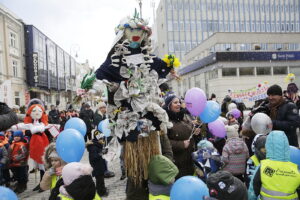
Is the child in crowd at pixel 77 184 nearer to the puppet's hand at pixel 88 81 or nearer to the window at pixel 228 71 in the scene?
the puppet's hand at pixel 88 81

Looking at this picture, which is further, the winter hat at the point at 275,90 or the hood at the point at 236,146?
the hood at the point at 236,146

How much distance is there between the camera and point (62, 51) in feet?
131

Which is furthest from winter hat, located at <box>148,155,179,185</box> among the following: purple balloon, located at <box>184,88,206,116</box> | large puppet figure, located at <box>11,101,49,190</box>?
large puppet figure, located at <box>11,101,49,190</box>

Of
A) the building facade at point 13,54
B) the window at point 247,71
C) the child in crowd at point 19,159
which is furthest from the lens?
the window at point 247,71

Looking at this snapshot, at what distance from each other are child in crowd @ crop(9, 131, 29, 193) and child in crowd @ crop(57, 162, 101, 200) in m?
3.33

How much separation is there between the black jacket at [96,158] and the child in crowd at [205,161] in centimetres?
199

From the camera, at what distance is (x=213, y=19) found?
51.5 meters

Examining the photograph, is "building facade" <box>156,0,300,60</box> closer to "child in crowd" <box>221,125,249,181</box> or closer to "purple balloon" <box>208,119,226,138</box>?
"purple balloon" <box>208,119,226,138</box>

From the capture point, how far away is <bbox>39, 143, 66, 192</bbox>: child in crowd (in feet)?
10.5

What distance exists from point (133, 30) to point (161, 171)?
1528mm

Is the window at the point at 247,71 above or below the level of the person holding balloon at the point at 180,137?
above

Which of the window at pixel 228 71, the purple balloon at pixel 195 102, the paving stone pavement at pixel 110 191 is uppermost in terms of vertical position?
the window at pixel 228 71

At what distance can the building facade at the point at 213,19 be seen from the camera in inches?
1959

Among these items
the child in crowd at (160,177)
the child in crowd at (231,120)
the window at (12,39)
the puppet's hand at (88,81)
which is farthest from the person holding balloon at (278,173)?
the window at (12,39)
